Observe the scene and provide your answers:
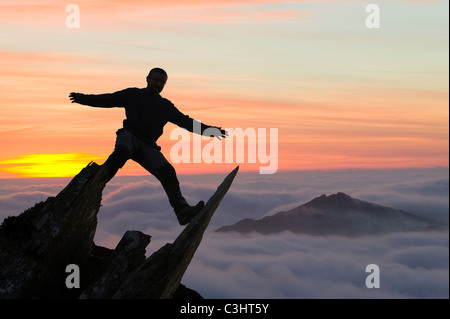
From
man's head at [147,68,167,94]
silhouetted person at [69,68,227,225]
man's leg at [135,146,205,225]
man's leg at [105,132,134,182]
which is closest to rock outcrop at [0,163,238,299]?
man's leg at [105,132,134,182]

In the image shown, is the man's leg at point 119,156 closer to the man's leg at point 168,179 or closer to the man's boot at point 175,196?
the man's leg at point 168,179

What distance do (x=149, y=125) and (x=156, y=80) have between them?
1244 millimetres

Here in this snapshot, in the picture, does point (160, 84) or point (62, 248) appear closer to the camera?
point (62, 248)

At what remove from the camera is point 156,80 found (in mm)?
15398

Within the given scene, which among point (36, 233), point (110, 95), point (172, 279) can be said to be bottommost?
point (172, 279)

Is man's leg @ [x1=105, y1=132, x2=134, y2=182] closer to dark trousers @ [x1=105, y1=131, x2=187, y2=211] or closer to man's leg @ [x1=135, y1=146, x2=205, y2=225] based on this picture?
dark trousers @ [x1=105, y1=131, x2=187, y2=211]

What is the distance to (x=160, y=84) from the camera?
610 inches

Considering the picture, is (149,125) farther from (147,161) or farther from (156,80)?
(156,80)

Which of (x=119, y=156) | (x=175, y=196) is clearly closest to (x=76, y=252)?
(x=119, y=156)

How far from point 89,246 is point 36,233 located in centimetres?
178

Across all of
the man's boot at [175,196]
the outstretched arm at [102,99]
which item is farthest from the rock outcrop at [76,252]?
the outstretched arm at [102,99]
